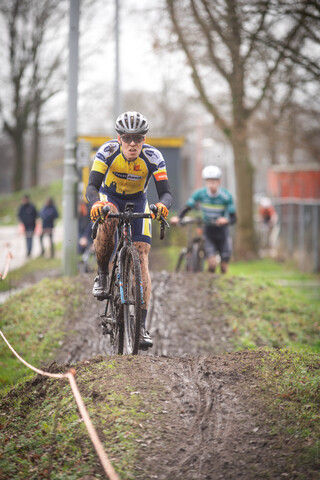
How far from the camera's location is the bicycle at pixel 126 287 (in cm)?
591

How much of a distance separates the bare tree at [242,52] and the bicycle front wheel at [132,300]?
8.15m

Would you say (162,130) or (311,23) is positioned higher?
(162,130)

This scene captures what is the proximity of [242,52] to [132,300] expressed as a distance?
16643 mm

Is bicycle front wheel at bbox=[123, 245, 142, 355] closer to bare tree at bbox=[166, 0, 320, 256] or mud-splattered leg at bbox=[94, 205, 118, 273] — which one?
mud-splattered leg at bbox=[94, 205, 118, 273]

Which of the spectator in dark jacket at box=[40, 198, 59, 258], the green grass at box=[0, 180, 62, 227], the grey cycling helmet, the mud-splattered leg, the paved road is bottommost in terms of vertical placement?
the paved road

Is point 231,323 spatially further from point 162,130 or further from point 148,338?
point 162,130

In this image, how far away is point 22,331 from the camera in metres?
9.41

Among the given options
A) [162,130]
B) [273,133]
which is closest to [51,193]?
[162,130]

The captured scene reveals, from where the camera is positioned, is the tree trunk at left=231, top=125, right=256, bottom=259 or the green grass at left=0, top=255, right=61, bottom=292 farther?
the tree trunk at left=231, top=125, right=256, bottom=259

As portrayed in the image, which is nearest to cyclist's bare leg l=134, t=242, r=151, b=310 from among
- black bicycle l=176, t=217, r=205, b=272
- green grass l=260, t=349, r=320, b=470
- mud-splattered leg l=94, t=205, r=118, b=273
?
mud-splattered leg l=94, t=205, r=118, b=273

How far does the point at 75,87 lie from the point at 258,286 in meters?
4.51

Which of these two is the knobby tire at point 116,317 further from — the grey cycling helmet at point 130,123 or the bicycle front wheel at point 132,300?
the grey cycling helmet at point 130,123

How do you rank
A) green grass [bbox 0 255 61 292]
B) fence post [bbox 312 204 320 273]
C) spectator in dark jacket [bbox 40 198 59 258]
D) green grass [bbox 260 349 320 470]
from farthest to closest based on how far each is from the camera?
1. spectator in dark jacket [bbox 40 198 59 258]
2. fence post [bbox 312 204 320 273]
3. green grass [bbox 0 255 61 292]
4. green grass [bbox 260 349 320 470]

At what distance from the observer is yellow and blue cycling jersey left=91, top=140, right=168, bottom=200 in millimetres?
6262
